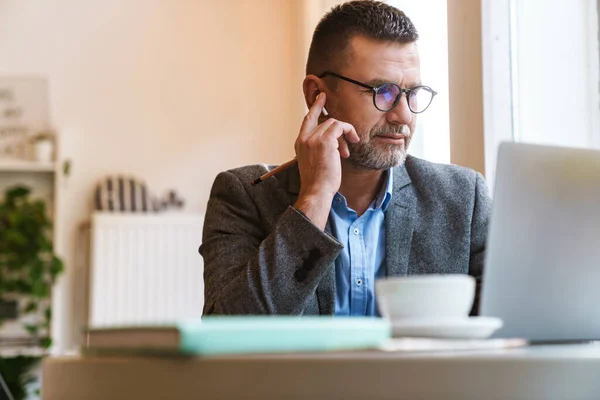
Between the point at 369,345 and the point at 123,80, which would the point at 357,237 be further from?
the point at 123,80

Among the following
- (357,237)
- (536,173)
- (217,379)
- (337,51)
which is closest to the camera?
(217,379)

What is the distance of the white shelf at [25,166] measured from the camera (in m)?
3.63

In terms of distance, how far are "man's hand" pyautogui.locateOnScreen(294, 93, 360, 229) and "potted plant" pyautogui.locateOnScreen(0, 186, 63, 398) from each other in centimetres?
232

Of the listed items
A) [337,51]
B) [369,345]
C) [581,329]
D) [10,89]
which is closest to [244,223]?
[337,51]

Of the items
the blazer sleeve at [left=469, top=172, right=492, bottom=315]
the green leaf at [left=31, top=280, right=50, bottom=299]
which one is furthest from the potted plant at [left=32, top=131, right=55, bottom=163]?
the blazer sleeve at [left=469, top=172, right=492, bottom=315]

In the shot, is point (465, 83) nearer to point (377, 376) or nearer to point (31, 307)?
point (377, 376)

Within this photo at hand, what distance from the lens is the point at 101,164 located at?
12.6ft

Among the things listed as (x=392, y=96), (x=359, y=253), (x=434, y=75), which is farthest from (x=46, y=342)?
(x=392, y=96)

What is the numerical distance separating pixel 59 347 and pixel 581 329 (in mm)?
3304

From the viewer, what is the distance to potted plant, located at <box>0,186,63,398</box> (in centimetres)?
363

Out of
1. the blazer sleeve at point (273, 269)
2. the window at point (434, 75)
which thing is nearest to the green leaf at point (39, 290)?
the window at point (434, 75)

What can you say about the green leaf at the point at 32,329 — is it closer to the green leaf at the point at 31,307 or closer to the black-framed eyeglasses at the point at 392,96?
the green leaf at the point at 31,307

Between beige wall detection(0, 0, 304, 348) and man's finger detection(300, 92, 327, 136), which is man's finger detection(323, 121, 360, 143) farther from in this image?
beige wall detection(0, 0, 304, 348)

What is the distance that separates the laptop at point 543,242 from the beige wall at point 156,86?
3.06 m
